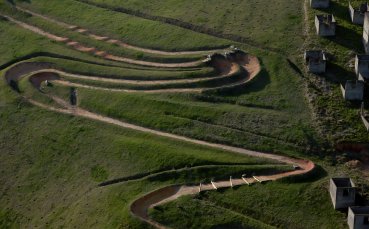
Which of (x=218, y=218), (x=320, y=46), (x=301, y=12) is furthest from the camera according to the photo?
(x=301, y=12)

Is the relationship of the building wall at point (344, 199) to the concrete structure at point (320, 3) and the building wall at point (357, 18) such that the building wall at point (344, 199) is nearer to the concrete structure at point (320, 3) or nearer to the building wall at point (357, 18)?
the building wall at point (357, 18)

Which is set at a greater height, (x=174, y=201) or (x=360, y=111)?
(x=360, y=111)

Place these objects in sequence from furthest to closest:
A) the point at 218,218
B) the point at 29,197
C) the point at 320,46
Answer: the point at 320,46, the point at 29,197, the point at 218,218

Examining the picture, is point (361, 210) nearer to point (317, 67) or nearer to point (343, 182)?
point (343, 182)

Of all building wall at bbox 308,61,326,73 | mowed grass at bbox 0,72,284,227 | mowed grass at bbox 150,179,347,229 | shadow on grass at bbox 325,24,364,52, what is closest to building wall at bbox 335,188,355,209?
mowed grass at bbox 150,179,347,229

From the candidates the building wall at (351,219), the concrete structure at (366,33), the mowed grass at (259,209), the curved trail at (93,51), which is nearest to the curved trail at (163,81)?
the curved trail at (93,51)

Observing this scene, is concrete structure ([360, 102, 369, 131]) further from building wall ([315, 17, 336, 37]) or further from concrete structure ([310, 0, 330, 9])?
concrete structure ([310, 0, 330, 9])

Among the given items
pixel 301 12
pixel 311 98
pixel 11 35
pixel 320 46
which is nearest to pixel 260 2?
pixel 301 12

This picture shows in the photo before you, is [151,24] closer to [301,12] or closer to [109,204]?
[301,12]
